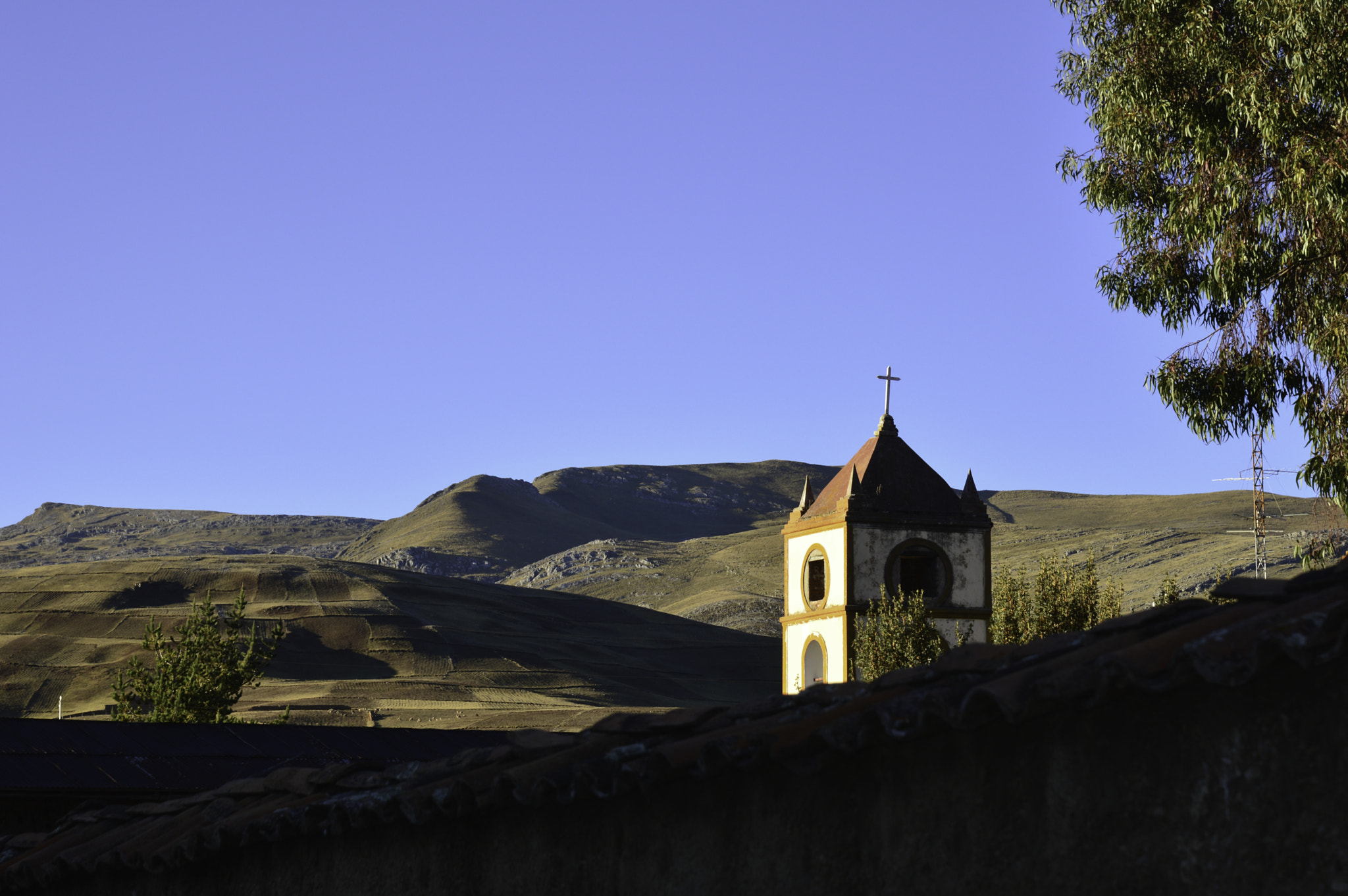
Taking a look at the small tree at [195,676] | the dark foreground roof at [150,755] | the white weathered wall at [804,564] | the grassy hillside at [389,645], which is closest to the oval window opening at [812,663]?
the white weathered wall at [804,564]

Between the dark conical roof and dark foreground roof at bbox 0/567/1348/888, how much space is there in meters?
22.6

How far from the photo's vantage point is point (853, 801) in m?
5.40

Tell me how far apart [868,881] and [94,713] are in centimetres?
7117

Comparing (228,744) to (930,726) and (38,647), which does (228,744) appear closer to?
(930,726)

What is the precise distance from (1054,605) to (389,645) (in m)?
72.2

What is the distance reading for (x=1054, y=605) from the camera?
88.3 ft

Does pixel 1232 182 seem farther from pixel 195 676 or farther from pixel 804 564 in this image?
pixel 195 676

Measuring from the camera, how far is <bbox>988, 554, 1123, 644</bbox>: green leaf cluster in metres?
26.6

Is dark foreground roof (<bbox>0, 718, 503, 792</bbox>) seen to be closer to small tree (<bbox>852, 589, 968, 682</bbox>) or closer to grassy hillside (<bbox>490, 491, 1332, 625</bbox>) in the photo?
small tree (<bbox>852, 589, 968, 682</bbox>)

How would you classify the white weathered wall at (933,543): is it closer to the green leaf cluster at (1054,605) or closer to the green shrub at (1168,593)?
the green leaf cluster at (1054,605)

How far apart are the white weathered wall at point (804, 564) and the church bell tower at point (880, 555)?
0.03 m

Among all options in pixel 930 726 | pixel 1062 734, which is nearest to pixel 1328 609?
pixel 1062 734

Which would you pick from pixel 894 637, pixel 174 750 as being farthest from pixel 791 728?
pixel 894 637

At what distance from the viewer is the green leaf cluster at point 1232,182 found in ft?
55.8
